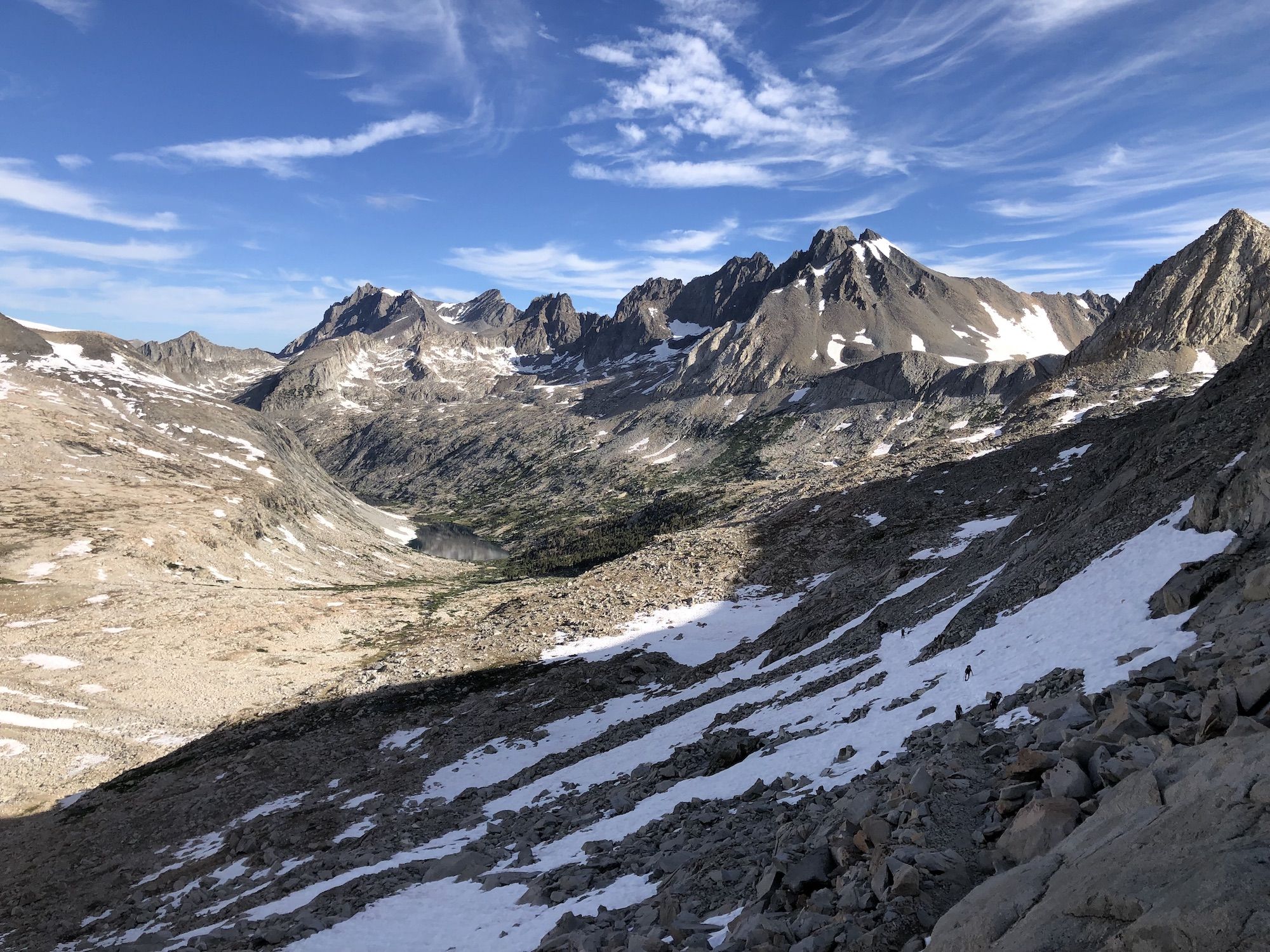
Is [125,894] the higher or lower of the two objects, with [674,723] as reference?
lower

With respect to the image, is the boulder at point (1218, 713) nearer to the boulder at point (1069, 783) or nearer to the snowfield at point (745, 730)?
the boulder at point (1069, 783)

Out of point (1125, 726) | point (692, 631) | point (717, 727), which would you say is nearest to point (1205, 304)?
point (692, 631)

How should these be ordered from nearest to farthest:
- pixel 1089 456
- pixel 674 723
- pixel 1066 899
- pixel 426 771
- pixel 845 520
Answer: pixel 1066 899 → pixel 674 723 → pixel 426 771 → pixel 1089 456 → pixel 845 520

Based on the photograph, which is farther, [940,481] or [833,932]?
[940,481]

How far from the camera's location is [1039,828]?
966 cm

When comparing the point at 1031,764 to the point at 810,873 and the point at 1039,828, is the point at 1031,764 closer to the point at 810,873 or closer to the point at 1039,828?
the point at 1039,828

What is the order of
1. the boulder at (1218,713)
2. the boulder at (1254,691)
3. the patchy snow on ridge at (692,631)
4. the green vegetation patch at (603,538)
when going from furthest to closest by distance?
the green vegetation patch at (603,538) < the patchy snow on ridge at (692,631) < the boulder at (1218,713) < the boulder at (1254,691)

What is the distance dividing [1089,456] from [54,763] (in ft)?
303

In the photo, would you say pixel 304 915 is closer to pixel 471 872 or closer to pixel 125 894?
pixel 471 872

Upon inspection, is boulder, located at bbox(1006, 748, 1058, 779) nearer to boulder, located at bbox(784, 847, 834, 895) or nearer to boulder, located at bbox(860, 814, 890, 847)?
boulder, located at bbox(860, 814, 890, 847)

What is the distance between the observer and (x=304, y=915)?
20.7 meters

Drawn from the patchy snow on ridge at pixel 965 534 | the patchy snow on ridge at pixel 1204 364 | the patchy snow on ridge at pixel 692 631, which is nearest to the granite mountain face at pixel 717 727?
the patchy snow on ridge at pixel 692 631

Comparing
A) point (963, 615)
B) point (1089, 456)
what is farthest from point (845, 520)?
point (963, 615)

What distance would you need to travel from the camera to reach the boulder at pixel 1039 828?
946 cm
